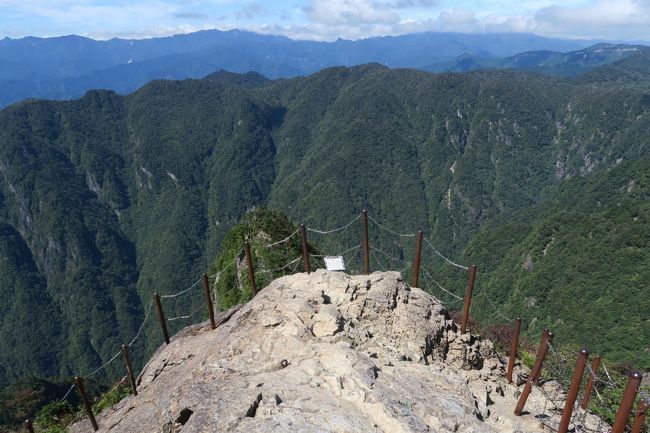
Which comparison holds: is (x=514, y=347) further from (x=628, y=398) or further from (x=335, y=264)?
(x=335, y=264)

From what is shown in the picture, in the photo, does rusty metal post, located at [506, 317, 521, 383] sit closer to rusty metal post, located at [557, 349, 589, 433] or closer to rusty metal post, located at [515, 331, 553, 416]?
rusty metal post, located at [515, 331, 553, 416]

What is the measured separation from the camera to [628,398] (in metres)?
8.91

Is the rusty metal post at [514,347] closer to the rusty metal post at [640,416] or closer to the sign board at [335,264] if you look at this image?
the rusty metal post at [640,416]

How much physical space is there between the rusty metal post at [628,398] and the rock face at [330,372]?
280 centimetres

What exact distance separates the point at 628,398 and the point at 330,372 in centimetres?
624

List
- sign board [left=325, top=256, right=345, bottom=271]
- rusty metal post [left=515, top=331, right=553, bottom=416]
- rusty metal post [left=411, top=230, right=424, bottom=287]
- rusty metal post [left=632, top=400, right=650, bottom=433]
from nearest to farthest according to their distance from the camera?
1. rusty metal post [left=632, top=400, right=650, bottom=433]
2. rusty metal post [left=515, top=331, right=553, bottom=416]
3. rusty metal post [left=411, top=230, right=424, bottom=287]
4. sign board [left=325, top=256, right=345, bottom=271]

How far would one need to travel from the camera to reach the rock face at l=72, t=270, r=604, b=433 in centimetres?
959

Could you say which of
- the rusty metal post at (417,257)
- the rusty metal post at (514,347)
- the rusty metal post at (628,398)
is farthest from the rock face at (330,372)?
the rusty metal post at (628,398)

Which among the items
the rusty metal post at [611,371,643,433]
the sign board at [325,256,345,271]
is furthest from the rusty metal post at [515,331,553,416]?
the sign board at [325,256,345,271]

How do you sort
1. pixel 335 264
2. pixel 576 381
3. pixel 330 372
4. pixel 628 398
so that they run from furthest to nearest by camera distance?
pixel 335 264 < pixel 330 372 < pixel 576 381 < pixel 628 398

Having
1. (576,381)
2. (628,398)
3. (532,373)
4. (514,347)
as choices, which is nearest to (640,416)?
(628,398)

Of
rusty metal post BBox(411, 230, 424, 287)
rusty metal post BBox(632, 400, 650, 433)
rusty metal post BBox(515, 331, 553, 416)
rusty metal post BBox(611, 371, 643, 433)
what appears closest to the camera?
rusty metal post BBox(611, 371, 643, 433)

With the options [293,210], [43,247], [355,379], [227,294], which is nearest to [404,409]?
[355,379]

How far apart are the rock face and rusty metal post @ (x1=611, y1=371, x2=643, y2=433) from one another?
9.17 feet
